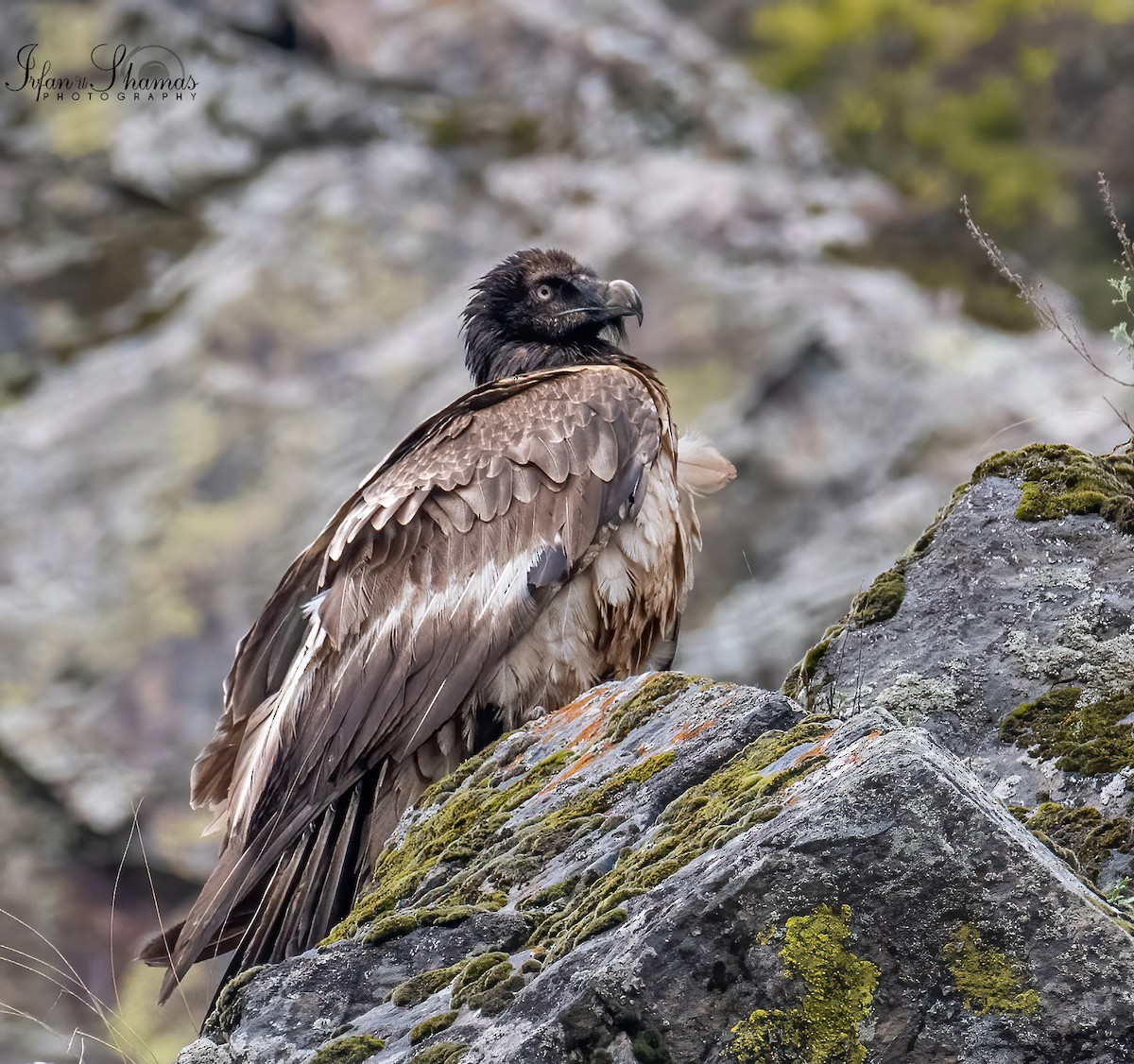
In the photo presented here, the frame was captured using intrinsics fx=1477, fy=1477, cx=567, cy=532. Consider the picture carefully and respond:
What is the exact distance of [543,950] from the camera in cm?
252

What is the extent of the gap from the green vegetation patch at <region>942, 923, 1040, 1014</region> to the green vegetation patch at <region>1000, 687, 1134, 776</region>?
118cm

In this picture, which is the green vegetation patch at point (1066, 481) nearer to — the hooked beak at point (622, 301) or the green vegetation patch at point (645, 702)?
the green vegetation patch at point (645, 702)

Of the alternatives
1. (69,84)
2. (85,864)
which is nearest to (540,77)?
(69,84)

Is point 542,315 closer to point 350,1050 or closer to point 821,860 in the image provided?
point 350,1050

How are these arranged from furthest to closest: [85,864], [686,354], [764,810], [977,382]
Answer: [686,354], [977,382], [85,864], [764,810]

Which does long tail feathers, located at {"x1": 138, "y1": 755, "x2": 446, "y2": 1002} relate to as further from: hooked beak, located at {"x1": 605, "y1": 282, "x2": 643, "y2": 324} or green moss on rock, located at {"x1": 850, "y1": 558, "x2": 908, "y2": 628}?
hooked beak, located at {"x1": 605, "y1": 282, "x2": 643, "y2": 324}

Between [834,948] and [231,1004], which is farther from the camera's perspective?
[231,1004]

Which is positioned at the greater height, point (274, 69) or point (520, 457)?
point (274, 69)

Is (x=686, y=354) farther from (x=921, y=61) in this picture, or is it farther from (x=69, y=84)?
(x=69, y=84)

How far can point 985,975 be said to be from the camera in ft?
6.76

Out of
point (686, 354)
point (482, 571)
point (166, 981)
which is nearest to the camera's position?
point (166, 981)

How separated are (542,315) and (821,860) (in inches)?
174

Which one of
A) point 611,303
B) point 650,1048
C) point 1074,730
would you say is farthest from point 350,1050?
point 611,303

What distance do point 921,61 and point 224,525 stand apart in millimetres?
10720
